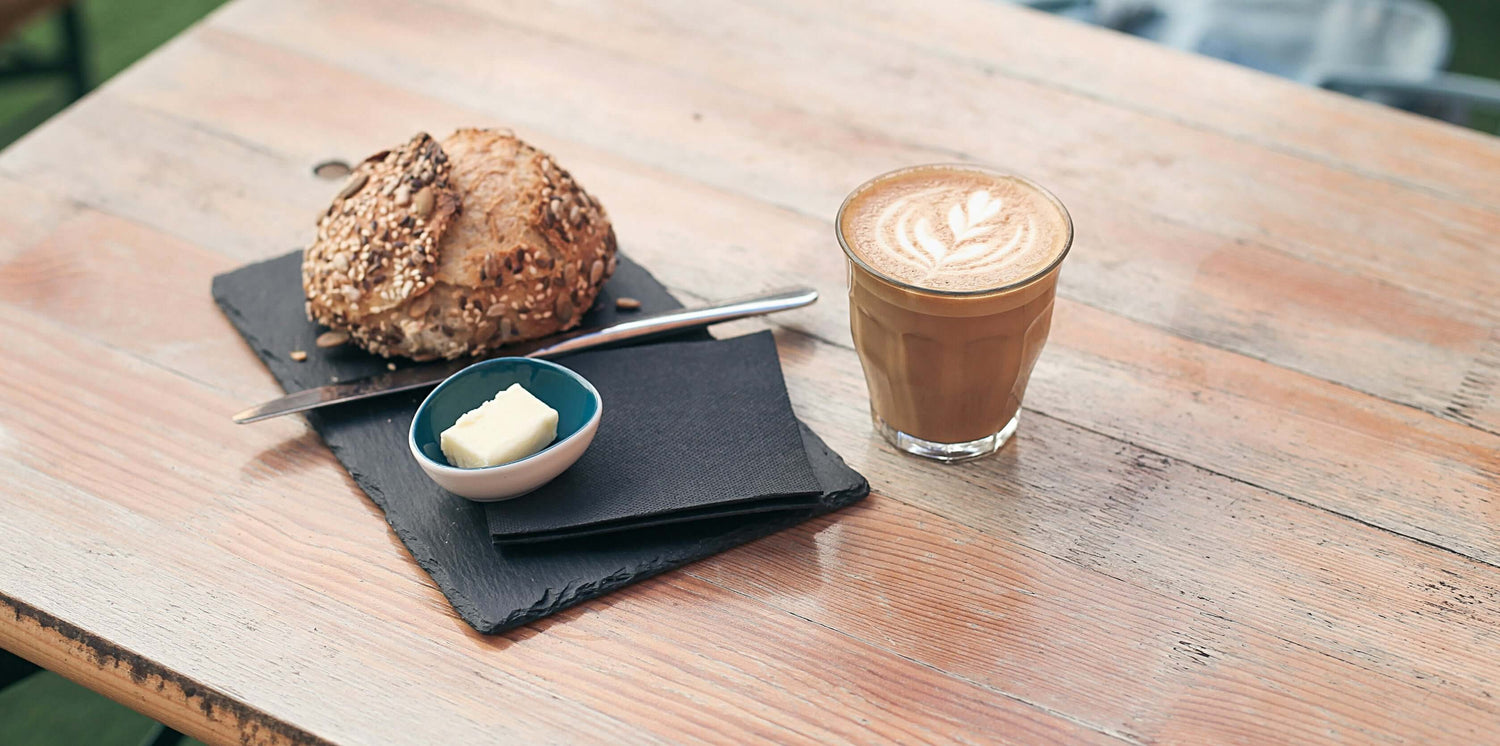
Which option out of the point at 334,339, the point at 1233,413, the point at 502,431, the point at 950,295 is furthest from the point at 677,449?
the point at 1233,413

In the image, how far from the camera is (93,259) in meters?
1.21

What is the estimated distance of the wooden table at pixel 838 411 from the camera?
822 millimetres

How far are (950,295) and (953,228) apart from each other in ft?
0.32

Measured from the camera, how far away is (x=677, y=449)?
96 cm

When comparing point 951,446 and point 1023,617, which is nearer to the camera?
point 1023,617

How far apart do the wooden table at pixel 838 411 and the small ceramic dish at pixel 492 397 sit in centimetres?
8

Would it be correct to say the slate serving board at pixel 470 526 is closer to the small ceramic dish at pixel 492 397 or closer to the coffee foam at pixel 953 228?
the small ceramic dish at pixel 492 397

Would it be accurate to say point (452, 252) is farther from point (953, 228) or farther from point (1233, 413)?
point (1233, 413)

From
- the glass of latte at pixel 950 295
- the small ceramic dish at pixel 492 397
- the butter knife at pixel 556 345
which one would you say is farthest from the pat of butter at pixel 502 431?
the glass of latte at pixel 950 295

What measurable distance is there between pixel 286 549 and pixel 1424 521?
89cm

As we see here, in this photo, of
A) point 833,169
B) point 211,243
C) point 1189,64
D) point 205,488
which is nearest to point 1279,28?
point 1189,64

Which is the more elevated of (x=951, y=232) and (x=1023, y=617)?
(x=951, y=232)

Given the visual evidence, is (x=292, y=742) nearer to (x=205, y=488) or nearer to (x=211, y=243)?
(x=205, y=488)

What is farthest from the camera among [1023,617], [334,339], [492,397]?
[334,339]
